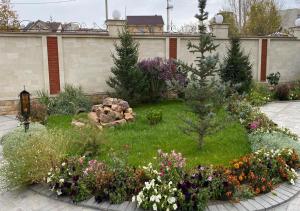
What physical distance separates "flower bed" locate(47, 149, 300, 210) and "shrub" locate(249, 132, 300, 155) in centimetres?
87

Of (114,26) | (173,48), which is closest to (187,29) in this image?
(173,48)

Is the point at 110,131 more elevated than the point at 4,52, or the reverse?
the point at 4,52

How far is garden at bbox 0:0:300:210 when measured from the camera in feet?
12.2

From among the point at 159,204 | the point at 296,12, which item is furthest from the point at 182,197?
the point at 296,12

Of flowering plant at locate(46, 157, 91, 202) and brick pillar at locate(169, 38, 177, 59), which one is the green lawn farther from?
brick pillar at locate(169, 38, 177, 59)

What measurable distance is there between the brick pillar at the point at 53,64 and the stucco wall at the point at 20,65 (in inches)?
9.6

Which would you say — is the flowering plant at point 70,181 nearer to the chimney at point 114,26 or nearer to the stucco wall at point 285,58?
the chimney at point 114,26

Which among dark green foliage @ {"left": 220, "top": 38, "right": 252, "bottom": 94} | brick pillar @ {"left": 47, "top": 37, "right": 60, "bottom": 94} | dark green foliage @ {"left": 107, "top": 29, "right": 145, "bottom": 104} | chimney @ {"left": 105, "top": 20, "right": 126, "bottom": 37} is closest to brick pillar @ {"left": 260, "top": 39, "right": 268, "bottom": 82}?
dark green foliage @ {"left": 220, "top": 38, "right": 252, "bottom": 94}

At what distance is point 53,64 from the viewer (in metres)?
9.62

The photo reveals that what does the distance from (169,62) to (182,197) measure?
23.8 ft

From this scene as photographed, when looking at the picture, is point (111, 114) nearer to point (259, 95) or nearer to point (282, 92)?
point (259, 95)

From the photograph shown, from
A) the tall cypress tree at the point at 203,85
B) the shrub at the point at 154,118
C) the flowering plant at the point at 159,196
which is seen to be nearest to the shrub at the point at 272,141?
the tall cypress tree at the point at 203,85

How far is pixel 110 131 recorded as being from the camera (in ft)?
22.5

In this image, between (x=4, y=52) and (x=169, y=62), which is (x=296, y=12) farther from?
(x=4, y=52)
